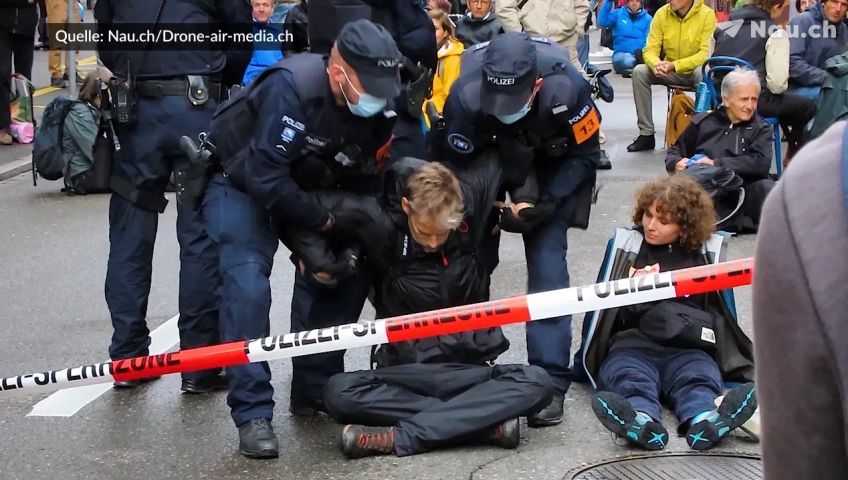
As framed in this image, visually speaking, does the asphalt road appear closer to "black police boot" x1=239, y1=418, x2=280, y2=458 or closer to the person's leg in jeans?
"black police boot" x1=239, y1=418, x2=280, y2=458

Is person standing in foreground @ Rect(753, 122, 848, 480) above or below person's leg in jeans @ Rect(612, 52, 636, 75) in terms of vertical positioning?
above

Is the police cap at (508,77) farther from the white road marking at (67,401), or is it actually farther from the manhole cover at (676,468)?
the white road marking at (67,401)

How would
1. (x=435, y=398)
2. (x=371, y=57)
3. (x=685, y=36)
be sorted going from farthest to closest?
1. (x=685, y=36)
2. (x=435, y=398)
3. (x=371, y=57)

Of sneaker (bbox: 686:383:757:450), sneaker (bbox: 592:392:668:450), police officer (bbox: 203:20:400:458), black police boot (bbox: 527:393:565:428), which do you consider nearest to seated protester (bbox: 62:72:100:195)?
police officer (bbox: 203:20:400:458)

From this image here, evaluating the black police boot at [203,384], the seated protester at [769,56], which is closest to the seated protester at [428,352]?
the black police boot at [203,384]

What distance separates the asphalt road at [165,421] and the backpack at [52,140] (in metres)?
0.74

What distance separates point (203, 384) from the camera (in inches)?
193

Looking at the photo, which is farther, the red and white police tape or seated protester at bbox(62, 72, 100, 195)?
seated protester at bbox(62, 72, 100, 195)

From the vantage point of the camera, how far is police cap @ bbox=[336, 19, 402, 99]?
3994 mm

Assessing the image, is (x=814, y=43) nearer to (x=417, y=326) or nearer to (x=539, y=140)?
(x=539, y=140)

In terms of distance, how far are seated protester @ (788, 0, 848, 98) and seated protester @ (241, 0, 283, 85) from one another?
376cm

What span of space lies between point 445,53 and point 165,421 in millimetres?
4889

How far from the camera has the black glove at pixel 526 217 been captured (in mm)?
4586

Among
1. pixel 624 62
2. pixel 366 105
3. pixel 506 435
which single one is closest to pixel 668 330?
pixel 506 435
